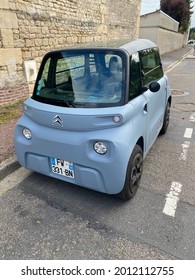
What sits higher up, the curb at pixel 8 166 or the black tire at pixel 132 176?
the black tire at pixel 132 176

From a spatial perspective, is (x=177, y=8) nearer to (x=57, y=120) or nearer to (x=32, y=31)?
(x=32, y=31)

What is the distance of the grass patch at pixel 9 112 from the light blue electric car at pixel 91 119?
231 cm

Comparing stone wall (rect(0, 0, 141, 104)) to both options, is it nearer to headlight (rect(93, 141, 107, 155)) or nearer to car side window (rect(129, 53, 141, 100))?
car side window (rect(129, 53, 141, 100))

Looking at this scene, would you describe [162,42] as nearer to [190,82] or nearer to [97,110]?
[190,82]

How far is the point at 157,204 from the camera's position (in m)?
2.60

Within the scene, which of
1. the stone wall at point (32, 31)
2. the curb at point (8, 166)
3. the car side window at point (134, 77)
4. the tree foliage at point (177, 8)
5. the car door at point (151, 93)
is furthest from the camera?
the tree foliage at point (177, 8)

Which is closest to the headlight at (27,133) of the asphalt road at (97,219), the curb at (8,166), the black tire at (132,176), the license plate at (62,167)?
the license plate at (62,167)

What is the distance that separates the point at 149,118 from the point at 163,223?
52.4 inches

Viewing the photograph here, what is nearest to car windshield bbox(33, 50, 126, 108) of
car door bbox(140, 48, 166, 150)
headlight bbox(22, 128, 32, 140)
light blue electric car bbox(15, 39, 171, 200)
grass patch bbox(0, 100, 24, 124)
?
light blue electric car bbox(15, 39, 171, 200)

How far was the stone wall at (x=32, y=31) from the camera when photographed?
17.8 feet

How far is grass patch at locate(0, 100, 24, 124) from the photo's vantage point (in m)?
4.83

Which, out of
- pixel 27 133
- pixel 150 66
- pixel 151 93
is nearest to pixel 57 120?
pixel 27 133

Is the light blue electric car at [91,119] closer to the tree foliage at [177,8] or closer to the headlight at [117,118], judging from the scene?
the headlight at [117,118]
